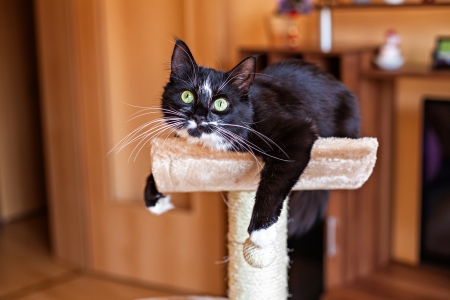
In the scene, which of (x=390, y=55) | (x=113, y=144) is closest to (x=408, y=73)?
(x=390, y=55)

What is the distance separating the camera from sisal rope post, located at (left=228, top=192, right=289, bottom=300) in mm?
1312

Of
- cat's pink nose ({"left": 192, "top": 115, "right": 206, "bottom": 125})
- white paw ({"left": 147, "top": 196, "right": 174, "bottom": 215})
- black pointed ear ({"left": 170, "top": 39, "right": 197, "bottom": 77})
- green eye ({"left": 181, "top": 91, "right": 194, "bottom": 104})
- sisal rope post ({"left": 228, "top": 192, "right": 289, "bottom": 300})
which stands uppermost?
black pointed ear ({"left": 170, "top": 39, "right": 197, "bottom": 77})

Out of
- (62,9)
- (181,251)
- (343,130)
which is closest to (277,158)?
(343,130)

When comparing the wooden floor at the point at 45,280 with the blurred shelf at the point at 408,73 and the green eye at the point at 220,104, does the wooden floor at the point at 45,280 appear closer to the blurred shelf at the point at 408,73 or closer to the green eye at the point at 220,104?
the blurred shelf at the point at 408,73

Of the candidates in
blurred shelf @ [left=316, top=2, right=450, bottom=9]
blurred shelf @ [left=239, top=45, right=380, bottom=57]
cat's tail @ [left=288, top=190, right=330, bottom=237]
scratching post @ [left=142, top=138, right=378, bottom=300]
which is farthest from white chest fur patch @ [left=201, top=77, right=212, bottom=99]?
blurred shelf @ [left=316, top=2, right=450, bottom=9]

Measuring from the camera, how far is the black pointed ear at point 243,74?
1152 mm

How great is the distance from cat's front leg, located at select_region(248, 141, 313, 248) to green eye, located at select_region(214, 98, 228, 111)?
0.14 m

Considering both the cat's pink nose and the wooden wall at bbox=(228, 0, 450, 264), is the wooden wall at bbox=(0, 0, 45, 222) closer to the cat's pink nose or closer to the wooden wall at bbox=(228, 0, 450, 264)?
the wooden wall at bbox=(228, 0, 450, 264)

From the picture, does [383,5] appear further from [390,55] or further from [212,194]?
[212,194]

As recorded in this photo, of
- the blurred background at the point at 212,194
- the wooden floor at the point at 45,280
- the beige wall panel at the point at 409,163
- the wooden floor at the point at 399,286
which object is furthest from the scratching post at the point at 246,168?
the wooden floor at the point at 45,280

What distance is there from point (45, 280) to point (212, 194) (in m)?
0.97

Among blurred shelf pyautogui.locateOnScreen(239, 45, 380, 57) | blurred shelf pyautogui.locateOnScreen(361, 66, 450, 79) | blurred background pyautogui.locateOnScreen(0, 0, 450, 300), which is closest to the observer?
blurred shelf pyautogui.locateOnScreen(361, 66, 450, 79)

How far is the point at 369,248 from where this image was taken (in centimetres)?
249

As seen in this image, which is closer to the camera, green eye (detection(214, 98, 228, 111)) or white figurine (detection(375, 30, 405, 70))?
green eye (detection(214, 98, 228, 111))
